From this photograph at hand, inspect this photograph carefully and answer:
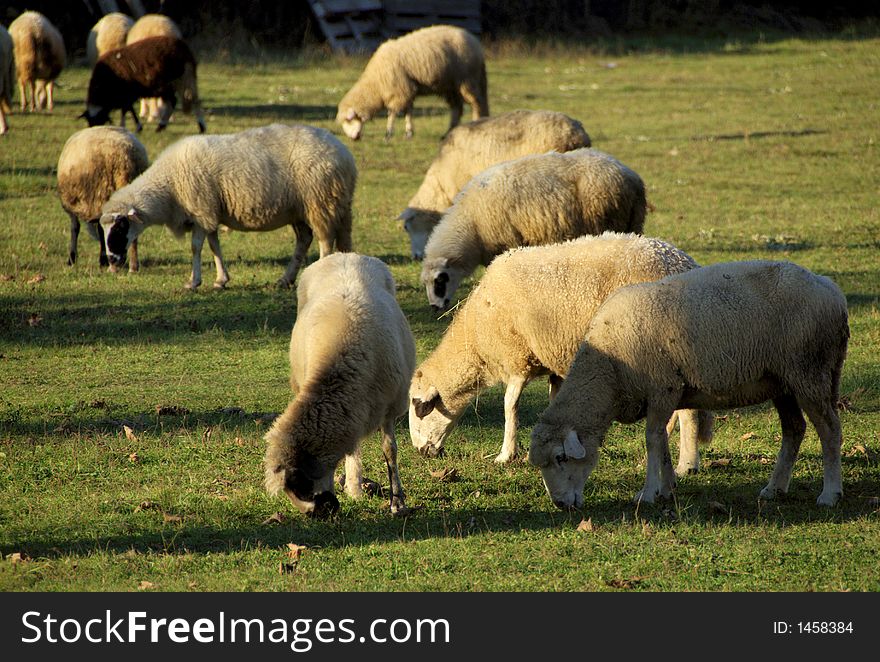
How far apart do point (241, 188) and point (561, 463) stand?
6.99m

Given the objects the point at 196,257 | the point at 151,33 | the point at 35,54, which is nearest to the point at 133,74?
the point at 35,54

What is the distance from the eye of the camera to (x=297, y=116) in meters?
24.0

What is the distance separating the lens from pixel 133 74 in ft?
68.8

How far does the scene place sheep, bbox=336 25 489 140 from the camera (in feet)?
71.4

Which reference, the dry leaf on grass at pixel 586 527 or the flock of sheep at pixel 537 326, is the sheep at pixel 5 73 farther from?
the dry leaf on grass at pixel 586 527

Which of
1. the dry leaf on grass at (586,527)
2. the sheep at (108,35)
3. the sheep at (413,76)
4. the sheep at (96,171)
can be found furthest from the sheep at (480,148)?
the sheep at (108,35)

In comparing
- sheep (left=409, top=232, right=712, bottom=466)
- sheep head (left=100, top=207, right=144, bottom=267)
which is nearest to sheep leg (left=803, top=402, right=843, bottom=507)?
sheep (left=409, top=232, right=712, bottom=466)

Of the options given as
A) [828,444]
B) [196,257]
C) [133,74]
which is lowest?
[196,257]

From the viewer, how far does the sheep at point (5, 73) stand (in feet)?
69.5

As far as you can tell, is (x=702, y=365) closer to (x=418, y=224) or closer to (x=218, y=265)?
(x=218, y=265)

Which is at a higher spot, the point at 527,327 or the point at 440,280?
the point at 527,327

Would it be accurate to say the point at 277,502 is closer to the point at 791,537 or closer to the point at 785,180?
the point at 791,537
